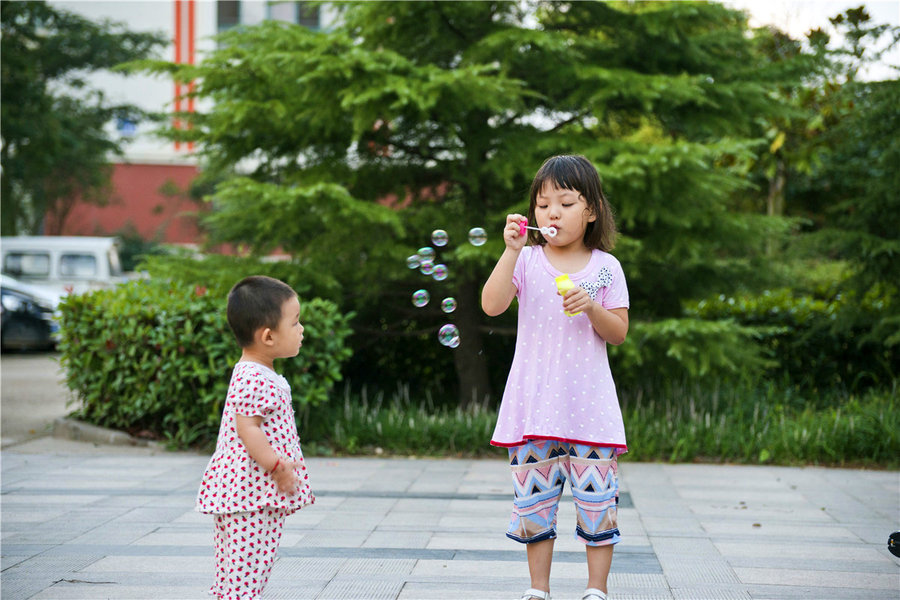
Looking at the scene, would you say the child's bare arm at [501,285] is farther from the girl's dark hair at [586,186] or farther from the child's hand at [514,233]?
the girl's dark hair at [586,186]

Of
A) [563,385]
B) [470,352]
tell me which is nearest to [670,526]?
[563,385]

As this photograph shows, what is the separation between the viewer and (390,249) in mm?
7207

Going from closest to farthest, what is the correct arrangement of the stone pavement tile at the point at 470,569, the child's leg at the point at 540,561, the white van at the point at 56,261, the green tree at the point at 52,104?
the child's leg at the point at 540,561
the stone pavement tile at the point at 470,569
the white van at the point at 56,261
the green tree at the point at 52,104

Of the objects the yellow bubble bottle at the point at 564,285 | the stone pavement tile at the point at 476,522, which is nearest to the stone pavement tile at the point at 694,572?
the stone pavement tile at the point at 476,522

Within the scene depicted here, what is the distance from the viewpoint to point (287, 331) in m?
3.04

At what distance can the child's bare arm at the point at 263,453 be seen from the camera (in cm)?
290

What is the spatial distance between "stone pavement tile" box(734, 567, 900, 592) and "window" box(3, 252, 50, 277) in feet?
56.2

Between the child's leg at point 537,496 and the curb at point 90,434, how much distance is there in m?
4.65

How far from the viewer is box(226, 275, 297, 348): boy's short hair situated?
119 inches

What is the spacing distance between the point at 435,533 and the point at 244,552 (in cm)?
184

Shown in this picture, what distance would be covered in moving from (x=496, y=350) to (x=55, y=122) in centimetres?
1468

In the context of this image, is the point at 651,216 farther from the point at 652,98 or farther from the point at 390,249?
the point at 390,249

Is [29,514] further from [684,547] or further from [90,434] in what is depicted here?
[684,547]

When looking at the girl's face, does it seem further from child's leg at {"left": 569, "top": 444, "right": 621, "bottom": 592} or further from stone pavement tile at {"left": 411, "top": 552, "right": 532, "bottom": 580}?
stone pavement tile at {"left": 411, "top": 552, "right": 532, "bottom": 580}
